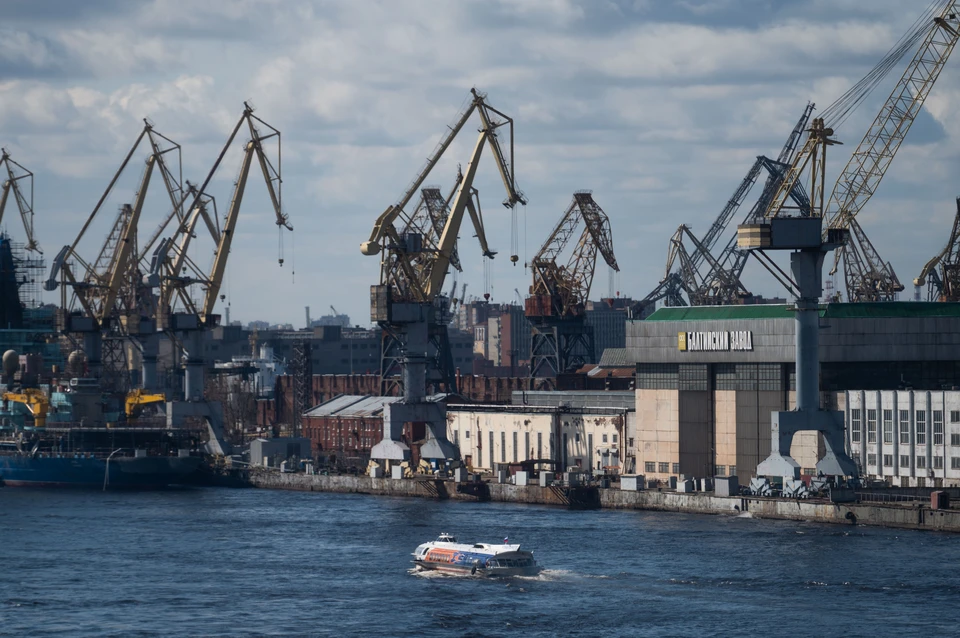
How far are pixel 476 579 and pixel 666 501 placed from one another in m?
32.3

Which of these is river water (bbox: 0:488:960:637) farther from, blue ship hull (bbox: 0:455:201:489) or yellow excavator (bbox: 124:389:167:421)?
yellow excavator (bbox: 124:389:167:421)

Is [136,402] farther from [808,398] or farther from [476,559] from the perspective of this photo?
[476,559]

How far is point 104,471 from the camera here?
148625 mm

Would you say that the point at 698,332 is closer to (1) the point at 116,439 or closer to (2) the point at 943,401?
(2) the point at 943,401

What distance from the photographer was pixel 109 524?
114562mm

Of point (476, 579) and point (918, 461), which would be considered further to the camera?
point (918, 461)

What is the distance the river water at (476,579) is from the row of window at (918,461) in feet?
37.4

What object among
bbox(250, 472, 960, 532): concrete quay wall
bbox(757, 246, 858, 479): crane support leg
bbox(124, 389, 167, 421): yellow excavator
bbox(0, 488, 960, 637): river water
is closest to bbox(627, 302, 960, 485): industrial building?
bbox(757, 246, 858, 479): crane support leg

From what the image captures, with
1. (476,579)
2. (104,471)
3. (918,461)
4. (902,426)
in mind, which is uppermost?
(902,426)

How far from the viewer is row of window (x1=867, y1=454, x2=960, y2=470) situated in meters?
108

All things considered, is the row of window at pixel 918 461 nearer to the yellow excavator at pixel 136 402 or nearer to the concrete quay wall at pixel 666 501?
the concrete quay wall at pixel 666 501

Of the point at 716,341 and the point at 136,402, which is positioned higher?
the point at 716,341

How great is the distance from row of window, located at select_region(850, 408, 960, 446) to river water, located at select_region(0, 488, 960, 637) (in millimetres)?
12049

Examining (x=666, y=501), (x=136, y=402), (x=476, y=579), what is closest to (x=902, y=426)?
(x=666, y=501)
